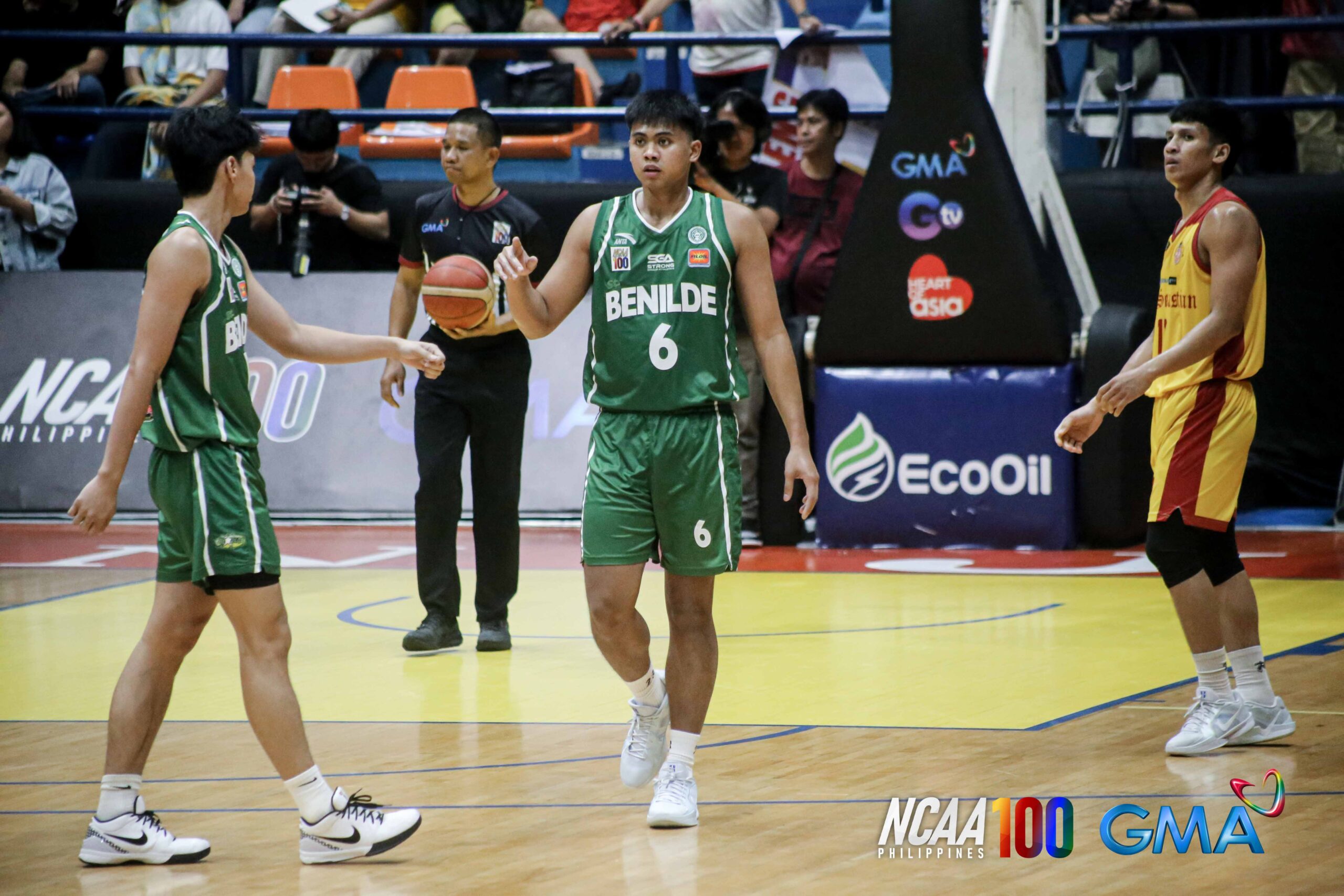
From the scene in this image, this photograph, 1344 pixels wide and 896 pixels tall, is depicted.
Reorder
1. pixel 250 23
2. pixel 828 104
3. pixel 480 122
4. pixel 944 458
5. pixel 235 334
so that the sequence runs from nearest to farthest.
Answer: pixel 235 334 → pixel 480 122 → pixel 944 458 → pixel 828 104 → pixel 250 23

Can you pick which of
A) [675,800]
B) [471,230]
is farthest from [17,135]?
[675,800]

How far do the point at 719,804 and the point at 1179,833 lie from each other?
1275mm

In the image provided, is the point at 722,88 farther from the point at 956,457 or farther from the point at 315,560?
the point at 315,560

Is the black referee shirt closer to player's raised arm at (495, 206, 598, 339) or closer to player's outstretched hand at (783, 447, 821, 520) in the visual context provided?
player's raised arm at (495, 206, 598, 339)

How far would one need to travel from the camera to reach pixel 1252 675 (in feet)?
18.1

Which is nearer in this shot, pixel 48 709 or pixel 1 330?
pixel 48 709

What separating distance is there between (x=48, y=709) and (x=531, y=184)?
6847mm

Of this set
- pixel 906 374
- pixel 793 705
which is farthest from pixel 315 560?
pixel 793 705

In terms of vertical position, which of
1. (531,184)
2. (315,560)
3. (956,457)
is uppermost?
(531,184)

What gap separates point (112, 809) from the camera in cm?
438

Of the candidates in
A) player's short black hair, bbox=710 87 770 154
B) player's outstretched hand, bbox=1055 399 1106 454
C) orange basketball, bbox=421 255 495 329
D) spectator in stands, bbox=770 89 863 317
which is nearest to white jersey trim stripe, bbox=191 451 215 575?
orange basketball, bbox=421 255 495 329

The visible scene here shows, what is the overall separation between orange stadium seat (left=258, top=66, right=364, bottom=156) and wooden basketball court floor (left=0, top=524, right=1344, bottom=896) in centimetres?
554

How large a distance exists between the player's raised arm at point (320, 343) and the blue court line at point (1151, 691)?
2453 millimetres

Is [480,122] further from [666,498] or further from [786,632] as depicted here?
[666,498]
